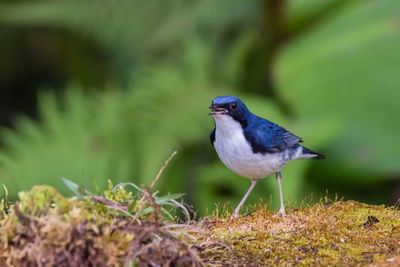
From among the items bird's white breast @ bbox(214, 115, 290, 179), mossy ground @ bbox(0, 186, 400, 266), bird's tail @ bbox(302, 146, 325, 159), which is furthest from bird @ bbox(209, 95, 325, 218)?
mossy ground @ bbox(0, 186, 400, 266)

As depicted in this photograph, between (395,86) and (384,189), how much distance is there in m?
1.41

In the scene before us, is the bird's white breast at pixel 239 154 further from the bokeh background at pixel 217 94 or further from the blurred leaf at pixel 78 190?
the blurred leaf at pixel 78 190

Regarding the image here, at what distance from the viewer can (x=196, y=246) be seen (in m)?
2.79

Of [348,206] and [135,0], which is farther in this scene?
[135,0]

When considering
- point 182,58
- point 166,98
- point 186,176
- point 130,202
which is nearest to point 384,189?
point 186,176

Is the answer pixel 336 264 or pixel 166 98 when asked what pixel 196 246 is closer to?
pixel 336 264

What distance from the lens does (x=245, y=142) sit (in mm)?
4160

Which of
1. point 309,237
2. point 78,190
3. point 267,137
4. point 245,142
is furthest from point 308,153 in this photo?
point 78,190

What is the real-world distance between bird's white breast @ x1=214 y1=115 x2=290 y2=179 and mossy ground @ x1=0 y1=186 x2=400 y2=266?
2.38 ft

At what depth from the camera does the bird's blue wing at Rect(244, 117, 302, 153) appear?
13.7 ft

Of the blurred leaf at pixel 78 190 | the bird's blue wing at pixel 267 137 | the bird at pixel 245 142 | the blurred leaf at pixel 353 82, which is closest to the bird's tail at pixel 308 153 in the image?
the bird's blue wing at pixel 267 137

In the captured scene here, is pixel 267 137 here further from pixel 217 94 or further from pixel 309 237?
pixel 217 94

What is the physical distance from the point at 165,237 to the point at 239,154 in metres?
1.58

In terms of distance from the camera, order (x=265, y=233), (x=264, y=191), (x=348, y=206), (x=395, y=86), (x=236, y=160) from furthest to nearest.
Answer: (x=395, y=86) < (x=264, y=191) < (x=236, y=160) < (x=348, y=206) < (x=265, y=233)
